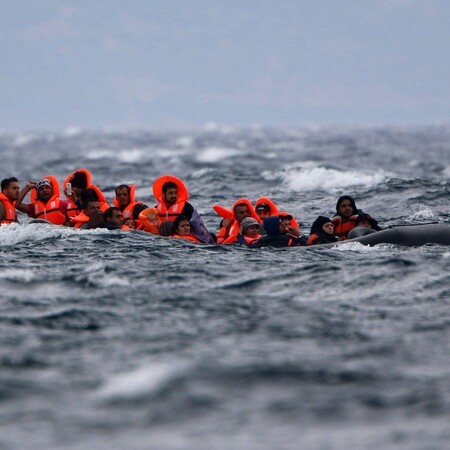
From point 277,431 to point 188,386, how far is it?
4.08 feet

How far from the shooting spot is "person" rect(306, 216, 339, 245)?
53.7ft

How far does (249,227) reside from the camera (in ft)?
53.9

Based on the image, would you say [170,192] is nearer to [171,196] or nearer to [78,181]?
[171,196]

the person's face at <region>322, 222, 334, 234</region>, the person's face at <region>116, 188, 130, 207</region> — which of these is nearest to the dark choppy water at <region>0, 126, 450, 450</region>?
the person's face at <region>322, 222, 334, 234</region>

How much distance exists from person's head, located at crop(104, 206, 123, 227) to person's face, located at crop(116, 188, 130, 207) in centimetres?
94

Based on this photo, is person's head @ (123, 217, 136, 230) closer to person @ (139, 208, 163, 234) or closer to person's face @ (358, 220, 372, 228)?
person @ (139, 208, 163, 234)

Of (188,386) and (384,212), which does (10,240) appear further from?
(384,212)

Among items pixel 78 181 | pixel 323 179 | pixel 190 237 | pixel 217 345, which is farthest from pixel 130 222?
pixel 323 179

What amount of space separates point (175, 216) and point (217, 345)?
800 centimetres

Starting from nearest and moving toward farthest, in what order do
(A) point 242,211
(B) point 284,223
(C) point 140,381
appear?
(C) point 140,381
(B) point 284,223
(A) point 242,211

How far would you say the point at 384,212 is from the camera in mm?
24172

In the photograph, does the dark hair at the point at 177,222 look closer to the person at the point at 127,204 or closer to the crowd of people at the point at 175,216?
the crowd of people at the point at 175,216

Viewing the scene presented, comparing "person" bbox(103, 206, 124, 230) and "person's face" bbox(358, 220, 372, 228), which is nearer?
"person's face" bbox(358, 220, 372, 228)

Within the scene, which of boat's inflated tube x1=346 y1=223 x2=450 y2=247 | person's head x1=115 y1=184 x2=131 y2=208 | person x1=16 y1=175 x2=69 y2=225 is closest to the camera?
boat's inflated tube x1=346 y1=223 x2=450 y2=247
